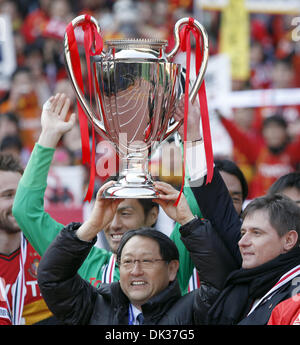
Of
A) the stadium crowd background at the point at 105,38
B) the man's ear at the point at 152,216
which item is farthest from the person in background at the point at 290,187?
the stadium crowd background at the point at 105,38

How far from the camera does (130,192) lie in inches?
65.7

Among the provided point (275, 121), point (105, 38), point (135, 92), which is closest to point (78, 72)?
point (135, 92)

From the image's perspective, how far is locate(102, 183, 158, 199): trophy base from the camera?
1656 millimetres

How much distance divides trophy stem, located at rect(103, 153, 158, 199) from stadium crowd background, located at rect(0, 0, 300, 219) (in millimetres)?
3570

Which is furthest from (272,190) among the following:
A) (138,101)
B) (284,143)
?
(284,143)

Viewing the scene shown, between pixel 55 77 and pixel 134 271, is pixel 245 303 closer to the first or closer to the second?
pixel 134 271

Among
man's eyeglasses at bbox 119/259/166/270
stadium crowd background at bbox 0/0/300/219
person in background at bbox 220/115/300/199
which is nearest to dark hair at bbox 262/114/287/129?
person in background at bbox 220/115/300/199

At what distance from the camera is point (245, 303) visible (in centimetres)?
181

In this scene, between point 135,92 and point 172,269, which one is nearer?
point 135,92

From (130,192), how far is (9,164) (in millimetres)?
919

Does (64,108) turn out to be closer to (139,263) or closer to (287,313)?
(139,263)

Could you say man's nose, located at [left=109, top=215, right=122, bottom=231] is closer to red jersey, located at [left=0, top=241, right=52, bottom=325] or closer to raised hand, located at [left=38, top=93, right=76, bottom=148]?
red jersey, located at [left=0, top=241, right=52, bottom=325]

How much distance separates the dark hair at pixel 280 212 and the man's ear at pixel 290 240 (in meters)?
0.01

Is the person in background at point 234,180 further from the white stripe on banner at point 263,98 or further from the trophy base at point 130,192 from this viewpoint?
the white stripe on banner at point 263,98
